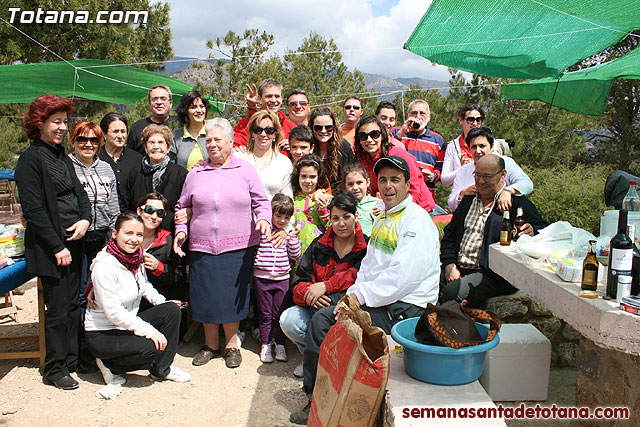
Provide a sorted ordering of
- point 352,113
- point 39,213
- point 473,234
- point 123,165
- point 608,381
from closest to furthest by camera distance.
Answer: point 608,381, point 39,213, point 473,234, point 123,165, point 352,113

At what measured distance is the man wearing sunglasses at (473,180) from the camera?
355cm

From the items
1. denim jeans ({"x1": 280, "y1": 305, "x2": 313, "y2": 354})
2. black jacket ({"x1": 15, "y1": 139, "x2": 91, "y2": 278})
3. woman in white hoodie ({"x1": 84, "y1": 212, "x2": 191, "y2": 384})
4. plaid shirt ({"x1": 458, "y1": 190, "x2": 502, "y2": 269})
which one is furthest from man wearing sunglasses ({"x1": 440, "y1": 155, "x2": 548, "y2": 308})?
black jacket ({"x1": 15, "y1": 139, "x2": 91, "y2": 278})

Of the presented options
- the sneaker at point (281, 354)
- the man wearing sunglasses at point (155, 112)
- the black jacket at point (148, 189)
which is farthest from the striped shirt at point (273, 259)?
the man wearing sunglasses at point (155, 112)

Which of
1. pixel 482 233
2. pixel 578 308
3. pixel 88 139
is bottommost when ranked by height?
pixel 578 308

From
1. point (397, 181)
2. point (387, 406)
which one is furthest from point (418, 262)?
point (387, 406)

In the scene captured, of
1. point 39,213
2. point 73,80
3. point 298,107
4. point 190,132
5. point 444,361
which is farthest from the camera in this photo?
point 73,80

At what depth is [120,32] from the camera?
11.6 meters

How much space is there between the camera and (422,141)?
516 cm

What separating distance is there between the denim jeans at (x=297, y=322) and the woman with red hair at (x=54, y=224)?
5.21 feet

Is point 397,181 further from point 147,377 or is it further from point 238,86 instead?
point 238,86

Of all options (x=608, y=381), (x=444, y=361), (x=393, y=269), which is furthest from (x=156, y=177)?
(x=608, y=381)

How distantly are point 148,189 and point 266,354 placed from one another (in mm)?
1677

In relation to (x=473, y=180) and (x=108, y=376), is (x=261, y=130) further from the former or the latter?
(x=108, y=376)

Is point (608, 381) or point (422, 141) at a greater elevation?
point (422, 141)
